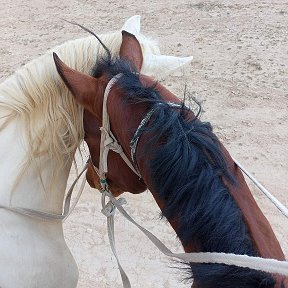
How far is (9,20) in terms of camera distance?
734 centimetres

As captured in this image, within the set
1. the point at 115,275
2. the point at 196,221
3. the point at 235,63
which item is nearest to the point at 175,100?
the point at 196,221

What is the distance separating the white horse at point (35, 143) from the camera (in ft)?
6.42

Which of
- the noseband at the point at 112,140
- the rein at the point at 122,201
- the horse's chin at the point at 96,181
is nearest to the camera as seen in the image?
the rein at the point at 122,201

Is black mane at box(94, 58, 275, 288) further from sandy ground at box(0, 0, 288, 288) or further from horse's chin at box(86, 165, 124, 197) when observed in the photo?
sandy ground at box(0, 0, 288, 288)

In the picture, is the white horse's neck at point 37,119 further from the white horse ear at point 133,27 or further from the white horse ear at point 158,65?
the white horse ear at point 133,27

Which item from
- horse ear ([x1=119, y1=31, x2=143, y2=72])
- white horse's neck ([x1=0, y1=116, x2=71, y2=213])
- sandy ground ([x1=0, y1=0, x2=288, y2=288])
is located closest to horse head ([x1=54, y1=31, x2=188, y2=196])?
horse ear ([x1=119, y1=31, x2=143, y2=72])

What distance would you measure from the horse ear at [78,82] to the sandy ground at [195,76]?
0.62m

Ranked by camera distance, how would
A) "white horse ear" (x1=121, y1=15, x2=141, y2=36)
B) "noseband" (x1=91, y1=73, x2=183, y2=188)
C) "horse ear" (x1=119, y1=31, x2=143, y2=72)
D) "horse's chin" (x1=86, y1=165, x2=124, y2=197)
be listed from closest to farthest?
"noseband" (x1=91, y1=73, x2=183, y2=188)
"horse ear" (x1=119, y1=31, x2=143, y2=72)
"horse's chin" (x1=86, y1=165, x2=124, y2=197)
"white horse ear" (x1=121, y1=15, x2=141, y2=36)

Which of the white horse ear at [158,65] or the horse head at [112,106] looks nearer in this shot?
the horse head at [112,106]

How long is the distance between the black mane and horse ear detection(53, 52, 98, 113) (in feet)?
0.71

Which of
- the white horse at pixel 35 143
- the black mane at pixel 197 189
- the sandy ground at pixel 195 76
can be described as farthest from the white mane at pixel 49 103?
the sandy ground at pixel 195 76

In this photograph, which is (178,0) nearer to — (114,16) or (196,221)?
(114,16)

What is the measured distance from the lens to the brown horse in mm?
1369

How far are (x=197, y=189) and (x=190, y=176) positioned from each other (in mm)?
44
